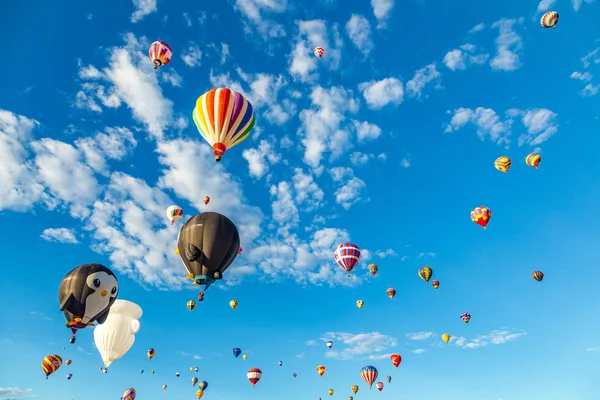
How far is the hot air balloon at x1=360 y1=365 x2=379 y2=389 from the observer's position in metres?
46.8

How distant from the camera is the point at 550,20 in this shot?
116ft

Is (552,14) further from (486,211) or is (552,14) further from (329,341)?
(329,341)

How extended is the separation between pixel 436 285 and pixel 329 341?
22.7 meters

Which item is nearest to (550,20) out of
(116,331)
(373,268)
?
(373,268)

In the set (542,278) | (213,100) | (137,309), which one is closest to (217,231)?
(213,100)

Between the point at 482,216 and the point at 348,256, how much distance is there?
50.1 ft

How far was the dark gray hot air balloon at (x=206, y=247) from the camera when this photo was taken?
1614cm

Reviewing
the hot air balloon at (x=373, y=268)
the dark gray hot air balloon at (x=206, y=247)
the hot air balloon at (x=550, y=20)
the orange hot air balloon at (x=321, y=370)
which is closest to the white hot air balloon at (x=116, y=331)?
the dark gray hot air balloon at (x=206, y=247)

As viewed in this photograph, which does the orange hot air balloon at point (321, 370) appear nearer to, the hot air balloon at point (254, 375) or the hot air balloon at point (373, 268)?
the hot air balloon at point (254, 375)

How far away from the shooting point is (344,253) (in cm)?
3812

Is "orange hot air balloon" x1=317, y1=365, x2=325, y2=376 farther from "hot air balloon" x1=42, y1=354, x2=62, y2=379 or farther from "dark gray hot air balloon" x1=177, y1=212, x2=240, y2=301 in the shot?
"dark gray hot air balloon" x1=177, y1=212, x2=240, y2=301

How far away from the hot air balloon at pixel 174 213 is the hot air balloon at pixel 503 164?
3587cm

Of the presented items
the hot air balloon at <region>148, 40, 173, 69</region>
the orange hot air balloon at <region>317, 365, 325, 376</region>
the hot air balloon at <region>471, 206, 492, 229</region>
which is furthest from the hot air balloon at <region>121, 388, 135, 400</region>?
the hot air balloon at <region>471, 206, 492, 229</region>

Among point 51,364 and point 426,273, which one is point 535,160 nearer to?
point 426,273
